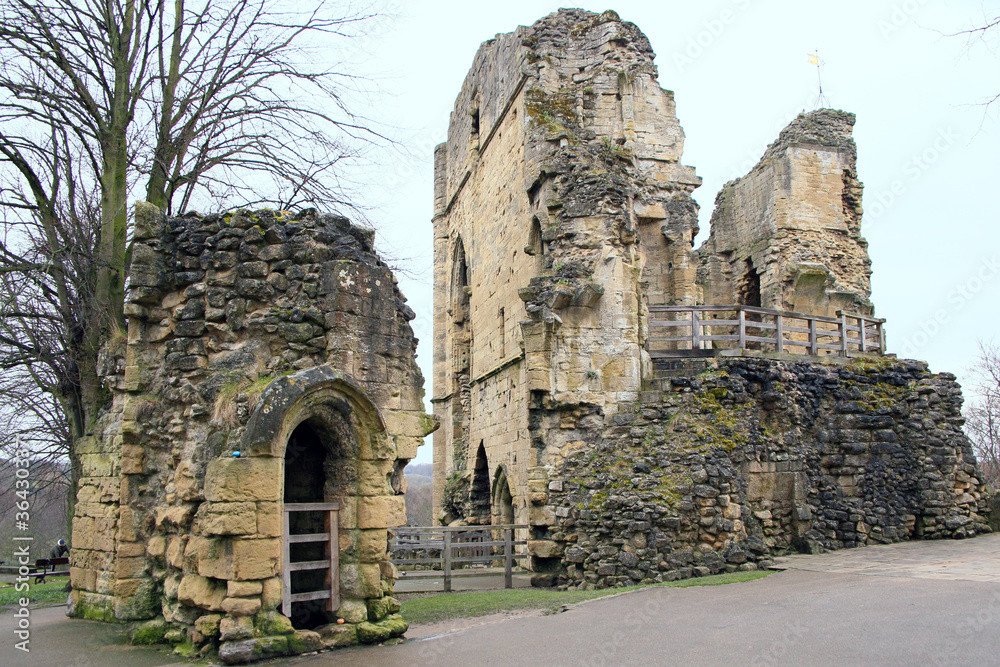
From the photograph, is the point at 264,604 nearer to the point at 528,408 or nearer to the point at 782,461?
the point at 528,408

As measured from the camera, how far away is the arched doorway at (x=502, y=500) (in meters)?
17.3

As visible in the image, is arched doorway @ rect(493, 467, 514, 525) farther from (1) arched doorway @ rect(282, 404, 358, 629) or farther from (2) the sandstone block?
(2) the sandstone block

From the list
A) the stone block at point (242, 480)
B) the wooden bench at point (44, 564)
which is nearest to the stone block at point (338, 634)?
the stone block at point (242, 480)

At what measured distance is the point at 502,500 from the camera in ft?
57.4

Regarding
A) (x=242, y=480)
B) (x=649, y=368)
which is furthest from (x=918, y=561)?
(x=242, y=480)

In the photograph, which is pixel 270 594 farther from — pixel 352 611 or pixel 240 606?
pixel 352 611

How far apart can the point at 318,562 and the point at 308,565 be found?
130 millimetres

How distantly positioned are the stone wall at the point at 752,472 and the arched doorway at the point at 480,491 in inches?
223

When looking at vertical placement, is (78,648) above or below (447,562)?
below

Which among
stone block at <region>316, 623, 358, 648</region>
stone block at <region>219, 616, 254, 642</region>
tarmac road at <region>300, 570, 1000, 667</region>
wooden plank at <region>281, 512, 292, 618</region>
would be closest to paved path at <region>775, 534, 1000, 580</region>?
tarmac road at <region>300, 570, 1000, 667</region>

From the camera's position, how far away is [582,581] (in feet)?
40.5

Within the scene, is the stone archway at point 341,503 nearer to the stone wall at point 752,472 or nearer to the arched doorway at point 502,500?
the stone wall at point 752,472

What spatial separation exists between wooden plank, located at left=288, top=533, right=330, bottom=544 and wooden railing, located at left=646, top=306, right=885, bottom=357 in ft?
28.0

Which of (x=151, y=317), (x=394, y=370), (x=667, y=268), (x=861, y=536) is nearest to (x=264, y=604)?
(x=394, y=370)
